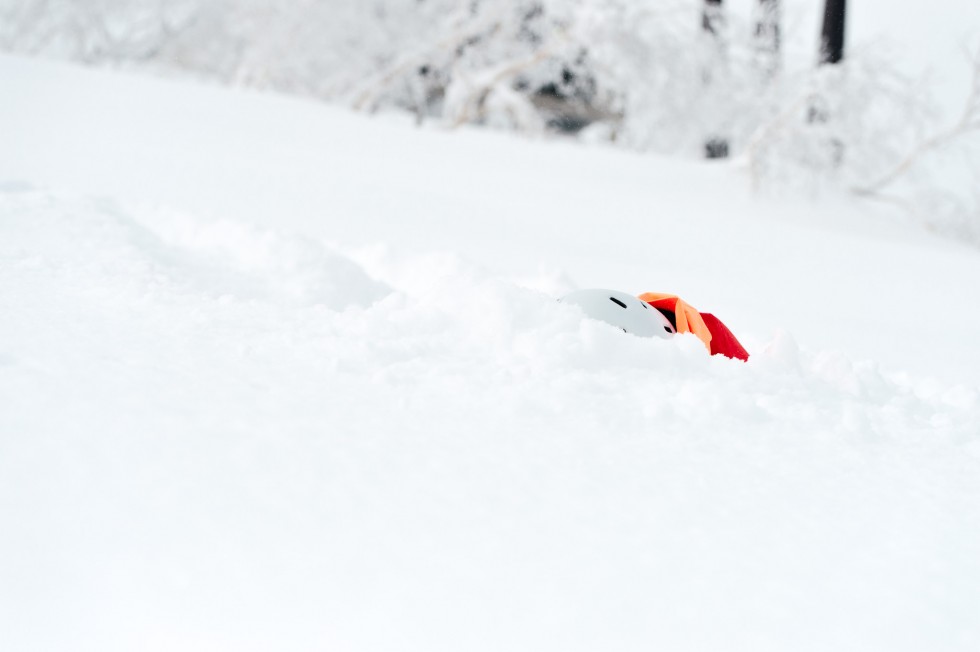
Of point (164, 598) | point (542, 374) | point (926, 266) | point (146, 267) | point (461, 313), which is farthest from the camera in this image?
point (926, 266)

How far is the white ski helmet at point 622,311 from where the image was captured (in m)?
2.04

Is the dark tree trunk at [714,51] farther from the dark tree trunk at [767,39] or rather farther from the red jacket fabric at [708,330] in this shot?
the red jacket fabric at [708,330]

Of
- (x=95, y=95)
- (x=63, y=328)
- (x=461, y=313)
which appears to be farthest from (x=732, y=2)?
(x=63, y=328)

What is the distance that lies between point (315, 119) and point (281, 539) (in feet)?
18.3

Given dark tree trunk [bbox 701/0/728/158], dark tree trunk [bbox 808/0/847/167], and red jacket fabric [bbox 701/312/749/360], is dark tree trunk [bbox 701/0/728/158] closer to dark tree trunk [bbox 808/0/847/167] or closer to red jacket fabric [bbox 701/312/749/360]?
dark tree trunk [bbox 808/0/847/167]

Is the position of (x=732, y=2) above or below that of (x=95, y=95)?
above

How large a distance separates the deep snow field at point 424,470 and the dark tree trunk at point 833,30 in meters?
4.98

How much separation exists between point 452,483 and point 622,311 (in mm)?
947

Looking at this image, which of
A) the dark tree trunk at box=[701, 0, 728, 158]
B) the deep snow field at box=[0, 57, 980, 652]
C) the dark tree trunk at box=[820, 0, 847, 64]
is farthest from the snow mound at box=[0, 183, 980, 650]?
the dark tree trunk at box=[820, 0, 847, 64]

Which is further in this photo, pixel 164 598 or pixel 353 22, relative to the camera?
pixel 353 22

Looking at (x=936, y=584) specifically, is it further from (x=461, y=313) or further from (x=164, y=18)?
(x=164, y=18)

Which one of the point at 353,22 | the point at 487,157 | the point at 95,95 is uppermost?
the point at 353,22

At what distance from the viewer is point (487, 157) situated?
591cm

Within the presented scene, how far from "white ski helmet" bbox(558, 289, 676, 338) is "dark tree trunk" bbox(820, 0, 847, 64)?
5895 mm
